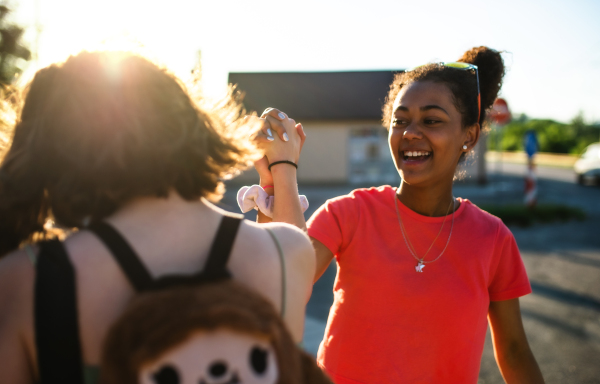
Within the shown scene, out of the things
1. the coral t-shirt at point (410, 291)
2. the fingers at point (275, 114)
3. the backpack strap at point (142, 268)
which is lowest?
the coral t-shirt at point (410, 291)

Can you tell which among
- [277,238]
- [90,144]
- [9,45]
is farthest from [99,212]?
[9,45]

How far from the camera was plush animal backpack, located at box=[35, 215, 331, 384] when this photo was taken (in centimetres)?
73

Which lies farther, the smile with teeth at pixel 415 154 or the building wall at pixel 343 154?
the building wall at pixel 343 154

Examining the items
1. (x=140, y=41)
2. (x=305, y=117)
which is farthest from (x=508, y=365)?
(x=305, y=117)

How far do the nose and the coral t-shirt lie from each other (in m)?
0.32

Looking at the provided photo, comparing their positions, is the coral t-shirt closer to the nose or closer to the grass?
the nose

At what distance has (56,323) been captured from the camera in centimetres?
78

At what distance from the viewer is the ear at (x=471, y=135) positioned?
2.05 metres

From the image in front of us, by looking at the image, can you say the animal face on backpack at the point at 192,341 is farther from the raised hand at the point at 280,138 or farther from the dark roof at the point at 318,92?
the dark roof at the point at 318,92

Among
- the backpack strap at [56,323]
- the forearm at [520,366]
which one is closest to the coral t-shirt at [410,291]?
the forearm at [520,366]

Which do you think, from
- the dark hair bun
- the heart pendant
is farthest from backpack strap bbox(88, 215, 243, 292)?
the dark hair bun

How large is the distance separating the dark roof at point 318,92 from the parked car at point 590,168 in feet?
30.3

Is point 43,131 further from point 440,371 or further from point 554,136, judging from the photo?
point 554,136

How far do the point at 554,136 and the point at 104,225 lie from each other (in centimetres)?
4783
